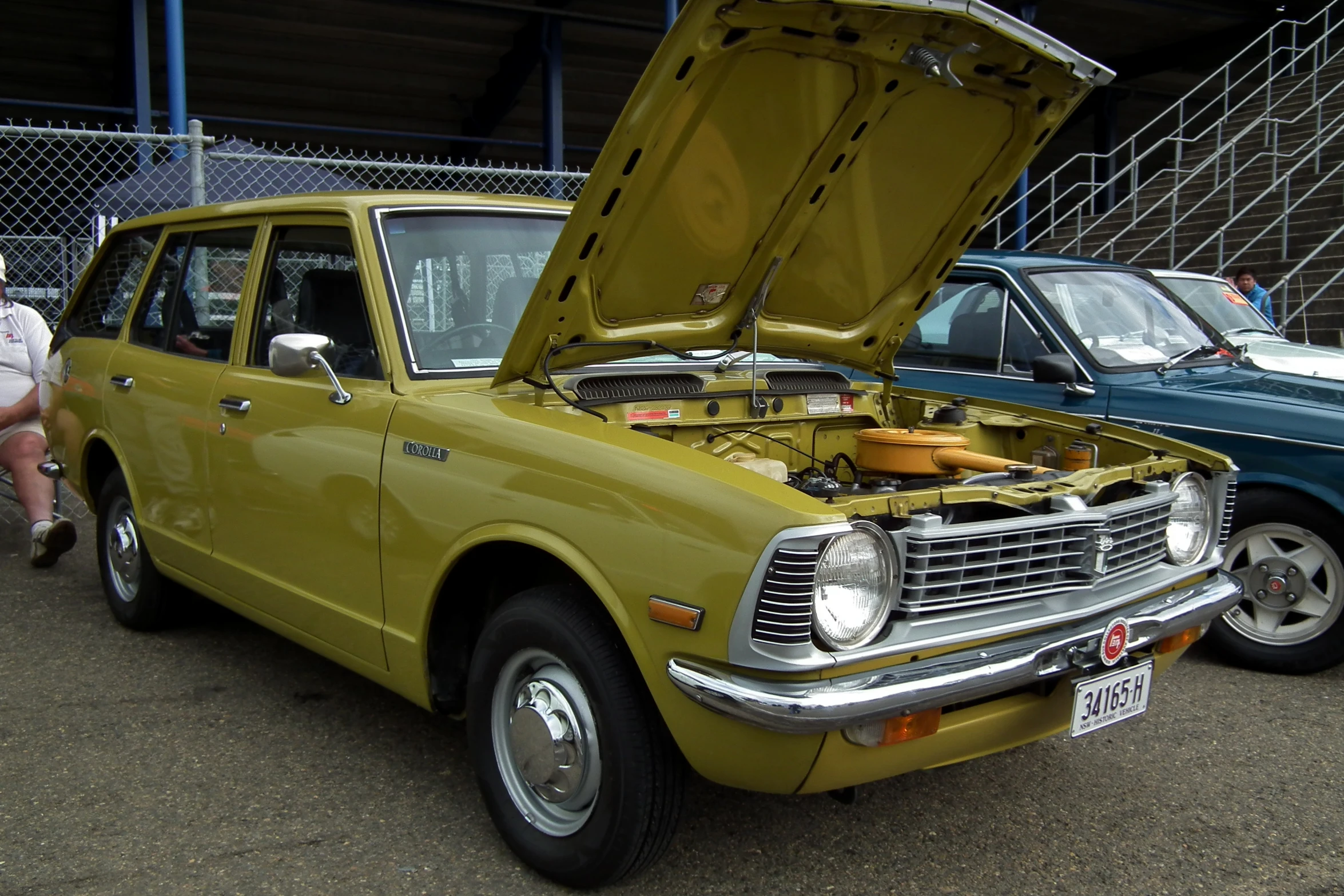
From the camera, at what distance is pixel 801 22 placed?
9.51 ft

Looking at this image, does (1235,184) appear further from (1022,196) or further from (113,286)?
(113,286)

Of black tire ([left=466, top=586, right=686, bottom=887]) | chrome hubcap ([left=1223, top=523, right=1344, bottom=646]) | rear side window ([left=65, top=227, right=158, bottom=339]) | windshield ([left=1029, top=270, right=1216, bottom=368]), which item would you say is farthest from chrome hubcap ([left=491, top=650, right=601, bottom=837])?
windshield ([left=1029, top=270, right=1216, bottom=368])

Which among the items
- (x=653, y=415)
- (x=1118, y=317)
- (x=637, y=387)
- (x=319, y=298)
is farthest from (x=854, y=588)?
(x=1118, y=317)

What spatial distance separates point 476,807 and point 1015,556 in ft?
5.60

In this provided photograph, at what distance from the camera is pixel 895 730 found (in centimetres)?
254

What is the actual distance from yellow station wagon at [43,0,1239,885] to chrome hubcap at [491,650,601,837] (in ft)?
0.03

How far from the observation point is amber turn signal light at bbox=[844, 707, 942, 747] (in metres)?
2.51

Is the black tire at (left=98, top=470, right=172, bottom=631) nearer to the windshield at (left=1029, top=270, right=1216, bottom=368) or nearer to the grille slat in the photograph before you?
the grille slat

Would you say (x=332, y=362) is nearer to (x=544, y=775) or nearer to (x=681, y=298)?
(x=681, y=298)

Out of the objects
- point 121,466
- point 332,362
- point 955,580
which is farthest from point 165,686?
point 955,580

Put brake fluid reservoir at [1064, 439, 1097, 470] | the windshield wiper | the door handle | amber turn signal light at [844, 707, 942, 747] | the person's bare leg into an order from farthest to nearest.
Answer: the person's bare leg < the windshield wiper < the door handle < brake fluid reservoir at [1064, 439, 1097, 470] < amber turn signal light at [844, 707, 942, 747]

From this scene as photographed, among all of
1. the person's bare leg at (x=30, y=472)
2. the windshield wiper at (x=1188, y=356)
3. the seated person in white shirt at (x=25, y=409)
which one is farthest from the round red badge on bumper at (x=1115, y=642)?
the person's bare leg at (x=30, y=472)

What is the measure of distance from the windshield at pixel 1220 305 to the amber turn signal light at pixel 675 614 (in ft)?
18.7

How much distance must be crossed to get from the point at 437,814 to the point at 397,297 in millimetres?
1515
